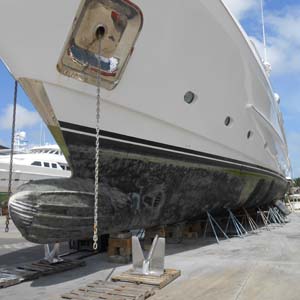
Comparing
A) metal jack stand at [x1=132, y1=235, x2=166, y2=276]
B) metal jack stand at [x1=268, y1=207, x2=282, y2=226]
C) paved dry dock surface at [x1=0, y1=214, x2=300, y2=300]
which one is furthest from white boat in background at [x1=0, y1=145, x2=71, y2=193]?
metal jack stand at [x1=132, y1=235, x2=166, y2=276]

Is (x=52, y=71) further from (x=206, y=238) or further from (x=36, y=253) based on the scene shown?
(x=206, y=238)

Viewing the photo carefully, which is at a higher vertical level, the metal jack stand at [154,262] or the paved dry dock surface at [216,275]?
the metal jack stand at [154,262]

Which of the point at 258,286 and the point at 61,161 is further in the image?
the point at 61,161

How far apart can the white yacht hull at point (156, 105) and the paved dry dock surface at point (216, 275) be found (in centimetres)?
70

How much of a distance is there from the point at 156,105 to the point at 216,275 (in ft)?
8.36

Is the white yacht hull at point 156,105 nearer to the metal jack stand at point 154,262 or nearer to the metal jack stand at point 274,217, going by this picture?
the metal jack stand at point 154,262

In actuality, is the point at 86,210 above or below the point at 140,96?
below

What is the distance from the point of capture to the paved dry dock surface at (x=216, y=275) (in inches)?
175

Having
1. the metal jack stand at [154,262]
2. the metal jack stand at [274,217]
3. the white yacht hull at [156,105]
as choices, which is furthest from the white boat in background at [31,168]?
the metal jack stand at [154,262]

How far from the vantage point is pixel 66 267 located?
5812mm

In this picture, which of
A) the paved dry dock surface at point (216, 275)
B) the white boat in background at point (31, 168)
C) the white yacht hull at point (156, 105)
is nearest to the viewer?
the paved dry dock surface at point (216, 275)

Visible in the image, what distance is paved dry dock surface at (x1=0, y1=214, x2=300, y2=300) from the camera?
14.6 feet

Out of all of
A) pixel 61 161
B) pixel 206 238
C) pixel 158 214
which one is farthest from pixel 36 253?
pixel 61 161

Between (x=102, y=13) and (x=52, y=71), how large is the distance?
100 centimetres
